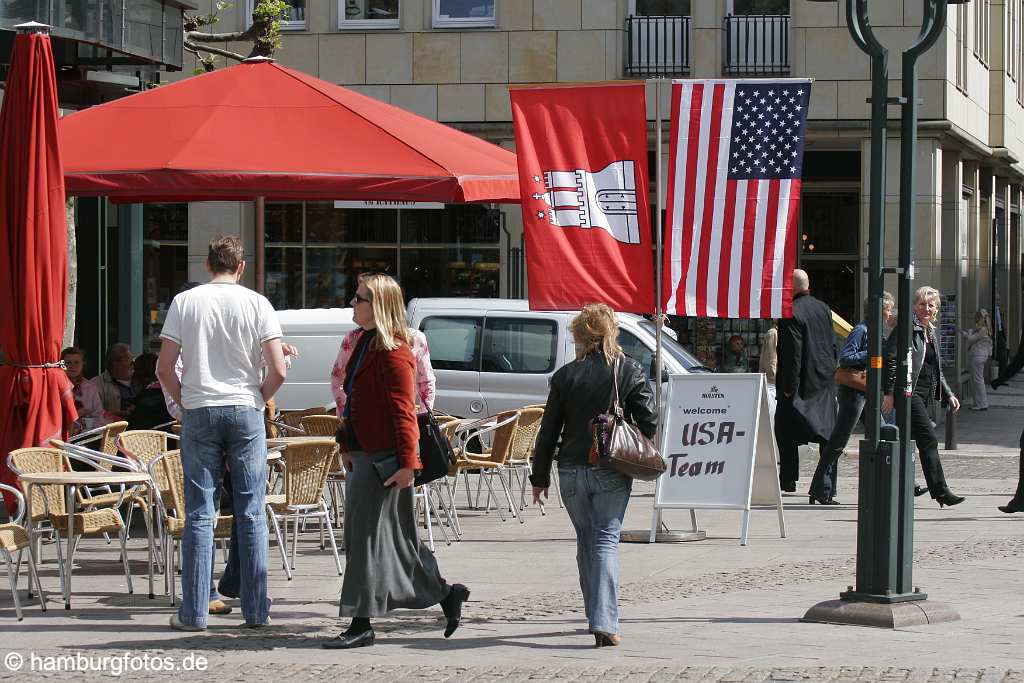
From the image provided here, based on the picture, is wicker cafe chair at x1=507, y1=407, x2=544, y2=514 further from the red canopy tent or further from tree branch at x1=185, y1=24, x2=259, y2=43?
tree branch at x1=185, y1=24, x2=259, y2=43

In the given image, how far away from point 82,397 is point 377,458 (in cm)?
562

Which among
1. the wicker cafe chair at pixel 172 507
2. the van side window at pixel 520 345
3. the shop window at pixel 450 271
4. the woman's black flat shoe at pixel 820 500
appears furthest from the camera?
the shop window at pixel 450 271

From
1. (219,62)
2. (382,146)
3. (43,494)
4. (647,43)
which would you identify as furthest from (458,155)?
(219,62)

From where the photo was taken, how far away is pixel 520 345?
16812 millimetres

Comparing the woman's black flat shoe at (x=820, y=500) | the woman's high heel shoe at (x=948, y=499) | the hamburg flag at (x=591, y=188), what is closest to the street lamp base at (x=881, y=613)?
the hamburg flag at (x=591, y=188)

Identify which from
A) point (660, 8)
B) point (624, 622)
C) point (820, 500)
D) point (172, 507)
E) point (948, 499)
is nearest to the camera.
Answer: point (624, 622)

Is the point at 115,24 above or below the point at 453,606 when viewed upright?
above

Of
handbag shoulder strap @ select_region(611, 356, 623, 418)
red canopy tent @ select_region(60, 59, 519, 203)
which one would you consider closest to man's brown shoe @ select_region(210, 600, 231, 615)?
handbag shoulder strap @ select_region(611, 356, 623, 418)

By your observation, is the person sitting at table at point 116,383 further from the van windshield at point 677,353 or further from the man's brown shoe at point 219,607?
the van windshield at point 677,353

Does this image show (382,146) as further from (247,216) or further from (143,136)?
(247,216)

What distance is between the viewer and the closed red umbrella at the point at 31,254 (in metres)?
10.2

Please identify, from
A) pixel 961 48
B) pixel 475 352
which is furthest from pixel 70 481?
pixel 961 48

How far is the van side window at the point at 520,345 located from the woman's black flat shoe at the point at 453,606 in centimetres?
846

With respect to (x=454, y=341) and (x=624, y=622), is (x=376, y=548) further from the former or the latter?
(x=454, y=341)
